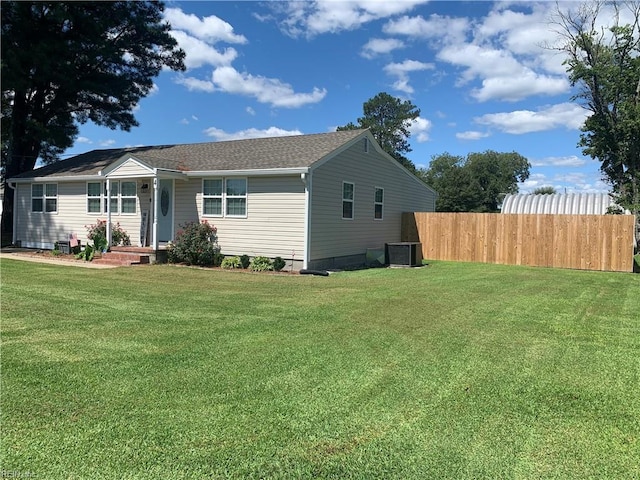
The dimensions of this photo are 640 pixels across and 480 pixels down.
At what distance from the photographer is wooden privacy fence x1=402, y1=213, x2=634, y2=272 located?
45.9 ft

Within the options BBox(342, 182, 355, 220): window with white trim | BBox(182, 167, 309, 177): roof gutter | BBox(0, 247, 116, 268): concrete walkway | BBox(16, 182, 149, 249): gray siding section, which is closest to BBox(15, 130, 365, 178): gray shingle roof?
BBox(182, 167, 309, 177): roof gutter

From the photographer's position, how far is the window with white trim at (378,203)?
653 inches

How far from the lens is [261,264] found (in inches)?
495

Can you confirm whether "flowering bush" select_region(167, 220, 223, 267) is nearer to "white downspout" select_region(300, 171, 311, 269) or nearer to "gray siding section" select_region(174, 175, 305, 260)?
"gray siding section" select_region(174, 175, 305, 260)

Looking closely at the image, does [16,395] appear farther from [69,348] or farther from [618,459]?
[618,459]

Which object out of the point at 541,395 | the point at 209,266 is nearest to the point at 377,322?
the point at 541,395

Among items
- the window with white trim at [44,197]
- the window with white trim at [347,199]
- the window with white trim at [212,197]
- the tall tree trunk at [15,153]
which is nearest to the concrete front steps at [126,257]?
the window with white trim at [212,197]

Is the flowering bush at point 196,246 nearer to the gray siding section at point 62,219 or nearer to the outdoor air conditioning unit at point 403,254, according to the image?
the gray siding section at point 62,219

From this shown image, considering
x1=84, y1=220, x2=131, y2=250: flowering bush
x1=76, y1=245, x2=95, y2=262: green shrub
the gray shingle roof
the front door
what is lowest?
x1=76, y1=245, x2=95, y2=262: green shrub

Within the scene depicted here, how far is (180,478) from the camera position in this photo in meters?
2.56

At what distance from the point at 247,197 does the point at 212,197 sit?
4.35ft

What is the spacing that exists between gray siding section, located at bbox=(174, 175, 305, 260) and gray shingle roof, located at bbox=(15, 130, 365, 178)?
1.89 feet

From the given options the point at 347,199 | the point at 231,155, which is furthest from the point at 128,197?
the point at 347,199

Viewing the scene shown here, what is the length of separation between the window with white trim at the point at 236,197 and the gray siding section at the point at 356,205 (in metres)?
2.17
